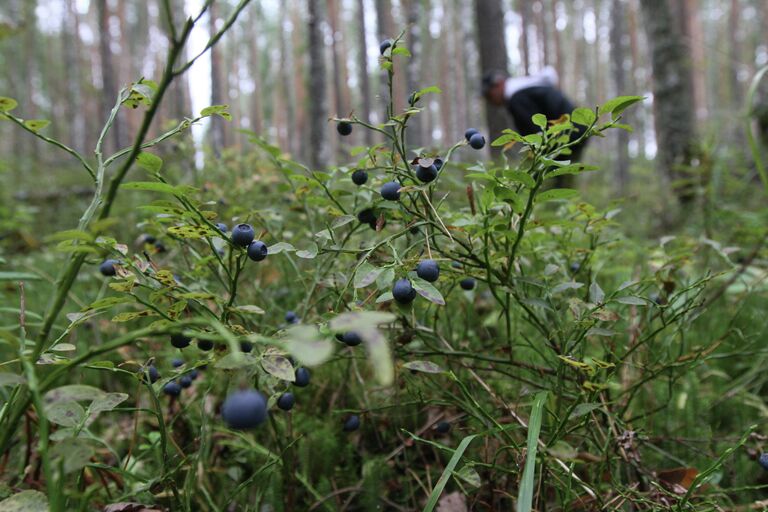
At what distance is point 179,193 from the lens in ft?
2.59

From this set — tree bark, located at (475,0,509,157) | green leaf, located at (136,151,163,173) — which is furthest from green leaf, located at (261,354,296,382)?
tree bark, located at (475,0,509,157)

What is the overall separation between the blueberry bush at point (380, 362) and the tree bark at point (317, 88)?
18.1ft

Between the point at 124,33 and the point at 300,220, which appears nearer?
the point at 300,220

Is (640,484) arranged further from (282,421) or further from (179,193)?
(179,193)

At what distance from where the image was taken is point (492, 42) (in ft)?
19.8

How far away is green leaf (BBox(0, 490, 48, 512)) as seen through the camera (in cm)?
62

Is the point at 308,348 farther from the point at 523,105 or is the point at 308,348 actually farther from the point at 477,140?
the point at 523,105

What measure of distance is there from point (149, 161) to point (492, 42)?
6.05 metres

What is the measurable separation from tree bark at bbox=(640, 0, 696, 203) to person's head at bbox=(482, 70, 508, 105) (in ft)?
5.02

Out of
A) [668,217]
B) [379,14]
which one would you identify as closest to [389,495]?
[668,217]

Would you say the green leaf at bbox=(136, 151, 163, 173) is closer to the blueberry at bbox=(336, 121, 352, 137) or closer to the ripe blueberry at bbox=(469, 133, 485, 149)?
the blueberry at bbox=(336, 121, 352, 137)

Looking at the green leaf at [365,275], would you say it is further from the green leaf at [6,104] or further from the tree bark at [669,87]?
the tree bark at [669,87]

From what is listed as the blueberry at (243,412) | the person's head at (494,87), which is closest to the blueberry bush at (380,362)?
the blueberry at (243,412)

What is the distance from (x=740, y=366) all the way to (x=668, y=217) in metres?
3.15
